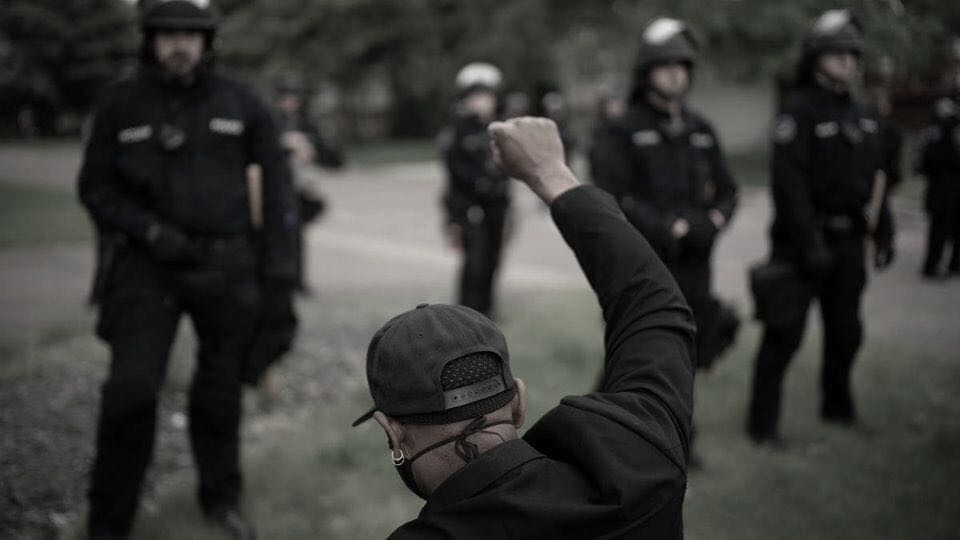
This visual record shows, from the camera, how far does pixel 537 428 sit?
179 centimetres

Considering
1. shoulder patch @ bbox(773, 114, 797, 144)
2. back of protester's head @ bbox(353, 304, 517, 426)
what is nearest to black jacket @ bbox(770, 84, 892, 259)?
shoulder patch @ bbox(773, 114, 797, 144)

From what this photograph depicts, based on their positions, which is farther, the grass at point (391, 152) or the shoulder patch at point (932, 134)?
the grass at point (391, 152)

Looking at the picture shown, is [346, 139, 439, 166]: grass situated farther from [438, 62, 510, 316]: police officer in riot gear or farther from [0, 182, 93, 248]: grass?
[438, 62, 510, 316]: police officer in riot gear

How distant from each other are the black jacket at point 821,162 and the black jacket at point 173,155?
2824 millimetres

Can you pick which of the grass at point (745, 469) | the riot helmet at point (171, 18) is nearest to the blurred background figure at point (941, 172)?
the grass at point (745, 469)

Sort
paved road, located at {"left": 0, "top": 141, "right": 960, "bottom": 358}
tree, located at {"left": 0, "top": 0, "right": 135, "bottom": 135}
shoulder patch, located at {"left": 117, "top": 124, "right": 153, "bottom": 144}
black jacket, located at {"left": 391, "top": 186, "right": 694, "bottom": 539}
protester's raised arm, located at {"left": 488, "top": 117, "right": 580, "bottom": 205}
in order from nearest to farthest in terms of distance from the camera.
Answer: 1. black jacket, located at {"left": 391, "top": 186, "right": 694, "bottom": 539}
2. protester's raised arm, located at {"left": 488, "top": 117, "right": 580, "bottom": 205}
3. shoulder patch, located at {"left": 117, "top": 124, "right": 153, "bottom": 144}
4. paved road, located at {"left": 0, "top": 141, "right": 960, "bottom": 358}
5. tree, located at {"left": 0, "top": 0, "right": 135, "bottom": 135}

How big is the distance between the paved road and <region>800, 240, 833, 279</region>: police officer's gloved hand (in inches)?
119

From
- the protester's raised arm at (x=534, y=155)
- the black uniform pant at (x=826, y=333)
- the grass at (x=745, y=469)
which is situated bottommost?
the grass at (x=745, y=469)

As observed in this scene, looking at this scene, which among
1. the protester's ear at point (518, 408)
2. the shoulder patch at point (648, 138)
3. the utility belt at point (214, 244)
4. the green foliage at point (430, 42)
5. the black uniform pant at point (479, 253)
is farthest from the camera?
the green foliage at point (430, 42)

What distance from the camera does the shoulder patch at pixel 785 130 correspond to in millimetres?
4863

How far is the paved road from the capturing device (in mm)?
8297

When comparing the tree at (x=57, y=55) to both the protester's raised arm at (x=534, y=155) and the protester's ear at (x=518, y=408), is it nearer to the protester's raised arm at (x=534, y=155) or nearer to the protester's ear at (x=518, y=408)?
the protester's raised arm at (x=534, y=155)

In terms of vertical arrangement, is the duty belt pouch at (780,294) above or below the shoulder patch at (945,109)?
below

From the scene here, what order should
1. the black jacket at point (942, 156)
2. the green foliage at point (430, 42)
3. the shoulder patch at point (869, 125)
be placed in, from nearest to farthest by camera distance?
the shoulder patch at point (869, 125) < the black jacket at point (942, 156) < the green foliage at point (430, 42)
